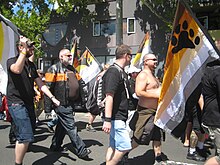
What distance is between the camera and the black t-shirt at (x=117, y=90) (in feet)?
14.4

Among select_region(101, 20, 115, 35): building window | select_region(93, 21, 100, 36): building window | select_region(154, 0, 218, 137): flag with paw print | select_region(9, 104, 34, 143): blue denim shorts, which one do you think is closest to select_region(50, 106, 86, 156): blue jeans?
select_region(9, 104, 34, 143): blue denim shorts

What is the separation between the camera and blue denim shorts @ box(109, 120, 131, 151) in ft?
14.9

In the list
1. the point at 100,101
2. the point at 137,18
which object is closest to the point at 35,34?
the point at 137,18

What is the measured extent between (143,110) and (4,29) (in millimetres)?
2394

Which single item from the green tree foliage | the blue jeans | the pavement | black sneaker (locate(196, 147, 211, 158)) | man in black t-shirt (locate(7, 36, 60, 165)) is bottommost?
the pavement

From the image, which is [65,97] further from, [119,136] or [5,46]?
[119,136]

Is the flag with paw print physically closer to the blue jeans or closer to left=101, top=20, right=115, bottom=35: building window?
the blue jeans

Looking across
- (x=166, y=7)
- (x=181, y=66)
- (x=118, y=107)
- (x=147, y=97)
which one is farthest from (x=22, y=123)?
(x=166, y=7)

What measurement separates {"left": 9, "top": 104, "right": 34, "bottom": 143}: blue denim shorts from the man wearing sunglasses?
45.8 inches

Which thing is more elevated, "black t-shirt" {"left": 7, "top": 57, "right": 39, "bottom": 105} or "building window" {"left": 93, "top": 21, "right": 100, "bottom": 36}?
"building window" {"left": 93, "top": 21, "right": 100, "bottom": 36}

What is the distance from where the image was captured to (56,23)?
22.4 meters

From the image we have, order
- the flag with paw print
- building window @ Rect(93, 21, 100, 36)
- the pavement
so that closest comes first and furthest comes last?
the flag with paw print < the pavement < building window @ Rect(93, 21, 100, 36)

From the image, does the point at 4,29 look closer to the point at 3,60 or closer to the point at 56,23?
the point at 3,60

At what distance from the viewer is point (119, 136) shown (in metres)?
4.55
